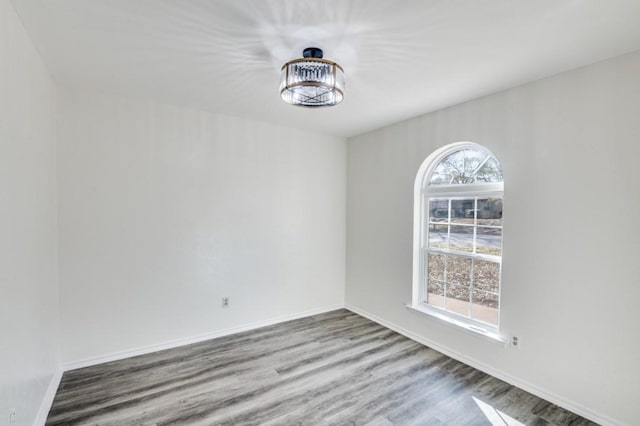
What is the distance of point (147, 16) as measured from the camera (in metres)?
1.58

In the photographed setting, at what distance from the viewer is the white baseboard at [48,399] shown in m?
1.92

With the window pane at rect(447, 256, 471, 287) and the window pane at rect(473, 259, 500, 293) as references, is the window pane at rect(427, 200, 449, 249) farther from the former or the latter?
the window pane at rect(473, 259, 500, 293)

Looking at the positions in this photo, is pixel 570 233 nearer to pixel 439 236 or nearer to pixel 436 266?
pixel 439 236

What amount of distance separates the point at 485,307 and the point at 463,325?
275 millimetres

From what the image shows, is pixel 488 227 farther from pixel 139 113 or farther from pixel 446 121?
pixel 139 113

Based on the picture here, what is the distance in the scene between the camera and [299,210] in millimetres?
3900

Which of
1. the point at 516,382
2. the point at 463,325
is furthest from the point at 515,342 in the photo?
the point at 463,325

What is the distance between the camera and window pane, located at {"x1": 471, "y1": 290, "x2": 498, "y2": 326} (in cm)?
270

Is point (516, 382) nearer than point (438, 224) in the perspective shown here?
Yes

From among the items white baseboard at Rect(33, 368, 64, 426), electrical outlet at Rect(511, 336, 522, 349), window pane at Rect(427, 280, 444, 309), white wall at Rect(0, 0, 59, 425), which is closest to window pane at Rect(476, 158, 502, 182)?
window pane at Rect(427, 280, 444, 309)

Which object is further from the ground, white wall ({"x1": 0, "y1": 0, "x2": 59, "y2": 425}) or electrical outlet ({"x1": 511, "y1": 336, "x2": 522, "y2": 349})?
white wall ({"x1": 0, "y1": 0, "x2": 59, "y2": 425})

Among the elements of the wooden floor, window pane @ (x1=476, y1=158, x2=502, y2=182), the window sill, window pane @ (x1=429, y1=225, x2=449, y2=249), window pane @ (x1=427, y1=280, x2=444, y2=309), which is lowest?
the wooden floor

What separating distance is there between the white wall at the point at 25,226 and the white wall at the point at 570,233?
10.7 ft

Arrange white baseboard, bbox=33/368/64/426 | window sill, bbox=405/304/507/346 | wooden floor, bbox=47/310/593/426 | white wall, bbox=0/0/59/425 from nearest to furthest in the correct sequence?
white wall, bbox=0/0/59/425
white baseboard, bbox=33/368/64/426
wooden floor, bbox=47/310/593/426
window sill, bbox=405/304/507/346
